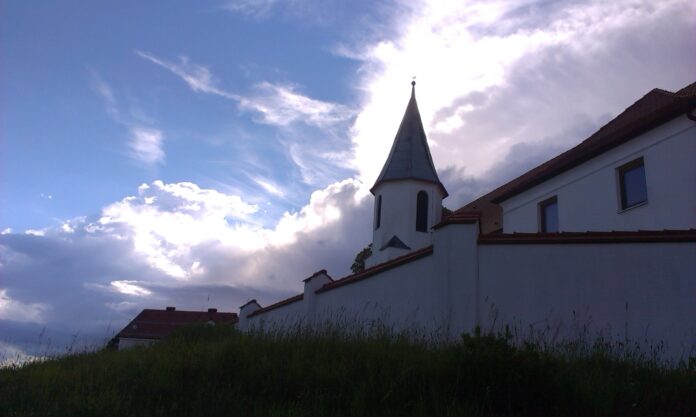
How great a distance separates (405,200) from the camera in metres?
30.2

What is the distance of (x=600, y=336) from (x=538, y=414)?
13.0ft

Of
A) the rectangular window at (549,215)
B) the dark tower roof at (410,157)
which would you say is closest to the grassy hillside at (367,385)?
the rectangular window at (549,215)

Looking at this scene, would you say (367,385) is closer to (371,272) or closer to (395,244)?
(371,272)

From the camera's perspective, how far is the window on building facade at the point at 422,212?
3002cm

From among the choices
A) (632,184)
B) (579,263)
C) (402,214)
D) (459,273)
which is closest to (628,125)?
(632,184)

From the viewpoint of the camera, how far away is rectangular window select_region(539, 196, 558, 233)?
19.4 meters

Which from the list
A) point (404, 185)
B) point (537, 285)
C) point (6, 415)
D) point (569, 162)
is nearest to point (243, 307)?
point (404, 185)

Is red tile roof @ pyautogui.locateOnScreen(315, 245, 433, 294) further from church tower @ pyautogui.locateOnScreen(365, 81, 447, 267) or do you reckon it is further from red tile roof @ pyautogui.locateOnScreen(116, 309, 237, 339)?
red tile roof @ pyautogui.locateOnScreen(116, 309, 237, 339)

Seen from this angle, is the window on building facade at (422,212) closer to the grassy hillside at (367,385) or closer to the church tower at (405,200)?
the church tower at (405,200)

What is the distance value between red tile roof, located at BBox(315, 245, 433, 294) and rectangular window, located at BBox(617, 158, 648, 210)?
679 cm

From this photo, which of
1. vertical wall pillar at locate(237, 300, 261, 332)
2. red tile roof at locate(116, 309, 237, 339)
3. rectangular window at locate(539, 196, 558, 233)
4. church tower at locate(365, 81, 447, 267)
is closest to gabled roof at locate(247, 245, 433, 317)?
vertical wall pillar at locate(237, 300, 261, 332)

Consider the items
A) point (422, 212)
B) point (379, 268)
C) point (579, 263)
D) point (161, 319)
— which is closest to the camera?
point (579, 263)

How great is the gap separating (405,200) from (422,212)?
1.04 meters

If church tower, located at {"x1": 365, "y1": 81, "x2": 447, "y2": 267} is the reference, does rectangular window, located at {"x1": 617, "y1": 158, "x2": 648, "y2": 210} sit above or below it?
below
